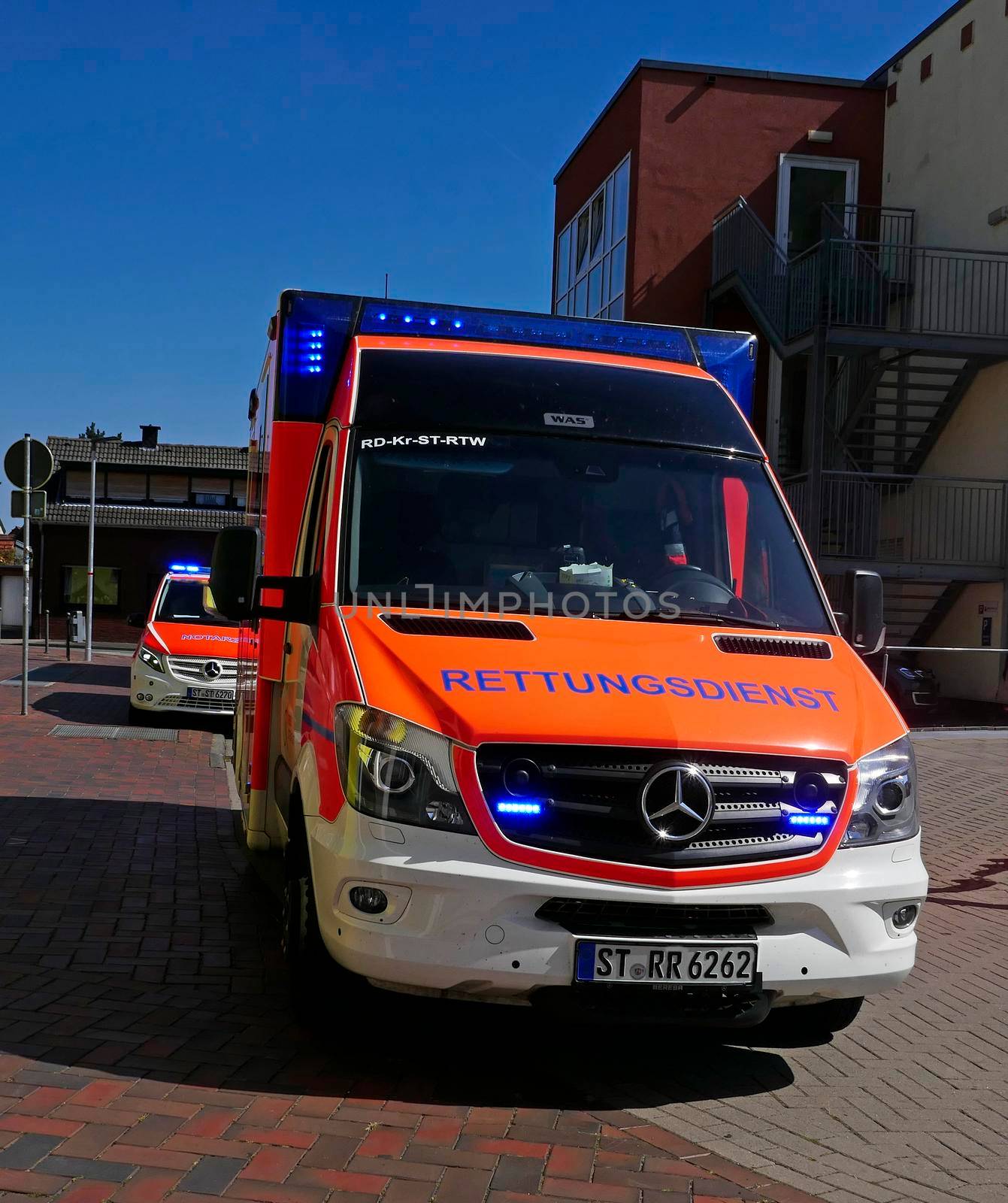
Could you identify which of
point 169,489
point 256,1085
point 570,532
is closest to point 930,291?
point 570,532

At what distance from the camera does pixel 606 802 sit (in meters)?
4.11

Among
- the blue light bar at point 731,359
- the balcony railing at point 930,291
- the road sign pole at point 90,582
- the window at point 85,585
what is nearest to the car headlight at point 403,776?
the blue light bar at point 731,359

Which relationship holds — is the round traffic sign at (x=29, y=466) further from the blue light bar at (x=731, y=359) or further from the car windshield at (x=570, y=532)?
the car windshield at (x=570, y=532)

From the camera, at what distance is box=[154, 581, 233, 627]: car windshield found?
1608cm

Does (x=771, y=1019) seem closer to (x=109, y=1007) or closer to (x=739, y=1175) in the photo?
(x=739, y=1175)

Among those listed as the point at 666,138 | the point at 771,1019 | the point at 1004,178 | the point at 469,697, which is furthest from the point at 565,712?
the point at 666,138

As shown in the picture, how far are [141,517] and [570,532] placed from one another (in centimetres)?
4994

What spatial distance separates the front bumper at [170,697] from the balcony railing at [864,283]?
10.1 metres

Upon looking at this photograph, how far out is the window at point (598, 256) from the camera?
23.6m

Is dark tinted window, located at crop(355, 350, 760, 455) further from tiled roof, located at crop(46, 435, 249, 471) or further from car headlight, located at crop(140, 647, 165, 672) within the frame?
tiled roof, located at crop(46, 435, 249, 471)

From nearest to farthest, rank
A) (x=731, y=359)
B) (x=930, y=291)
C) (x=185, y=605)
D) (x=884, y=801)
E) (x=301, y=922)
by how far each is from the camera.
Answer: (x=884, y=801) < (x=301, y=922) < (x=731, y=359) < (x=185, y=605) < (x=930, y=291)

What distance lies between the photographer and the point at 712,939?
4102 millimetres

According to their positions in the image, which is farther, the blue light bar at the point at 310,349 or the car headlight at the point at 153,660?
the car headlight at the point at 153,660

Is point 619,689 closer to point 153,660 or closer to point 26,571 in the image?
point 153,660
